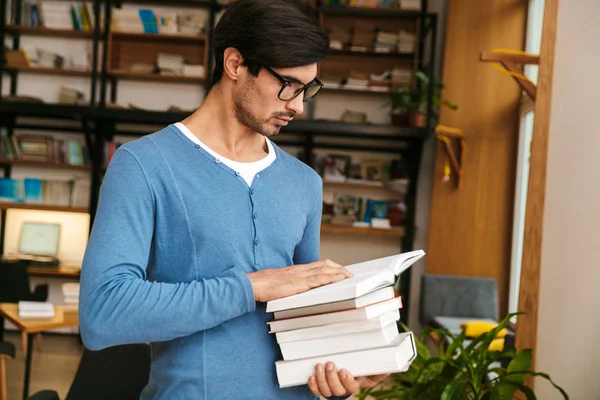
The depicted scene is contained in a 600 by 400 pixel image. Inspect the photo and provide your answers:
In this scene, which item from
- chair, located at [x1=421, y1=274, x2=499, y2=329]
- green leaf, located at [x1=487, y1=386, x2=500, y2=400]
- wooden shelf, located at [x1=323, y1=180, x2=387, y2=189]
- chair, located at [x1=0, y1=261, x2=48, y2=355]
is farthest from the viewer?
wooden shelf, located at [x1=323, y1=180, x2=387, y2=189]

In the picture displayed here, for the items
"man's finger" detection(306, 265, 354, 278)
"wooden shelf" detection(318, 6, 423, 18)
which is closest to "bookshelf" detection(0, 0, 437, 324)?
"wooden shelf" detection(318, 6, 423, 18)

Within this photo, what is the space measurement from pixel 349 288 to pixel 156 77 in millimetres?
6192

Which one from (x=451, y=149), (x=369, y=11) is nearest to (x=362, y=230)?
(x=451, y=149)

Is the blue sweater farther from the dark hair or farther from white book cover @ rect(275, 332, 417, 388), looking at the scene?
the dark hair

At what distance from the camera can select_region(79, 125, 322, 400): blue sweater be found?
1.04m

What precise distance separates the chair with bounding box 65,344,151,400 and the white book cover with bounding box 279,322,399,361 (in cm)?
116

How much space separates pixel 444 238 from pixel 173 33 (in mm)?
3105

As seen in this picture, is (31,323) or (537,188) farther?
(31,323)

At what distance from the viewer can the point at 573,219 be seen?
234 centimetres

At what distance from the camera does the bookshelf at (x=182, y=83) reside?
6.53 metres

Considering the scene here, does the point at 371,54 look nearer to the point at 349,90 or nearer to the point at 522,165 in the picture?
the point at 349,90

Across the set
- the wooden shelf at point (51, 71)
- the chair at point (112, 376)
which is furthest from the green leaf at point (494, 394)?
the wooden shelf at point (51, 71)

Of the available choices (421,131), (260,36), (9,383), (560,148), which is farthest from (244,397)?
(421,131)

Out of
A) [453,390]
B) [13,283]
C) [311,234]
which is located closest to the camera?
[311,234]
